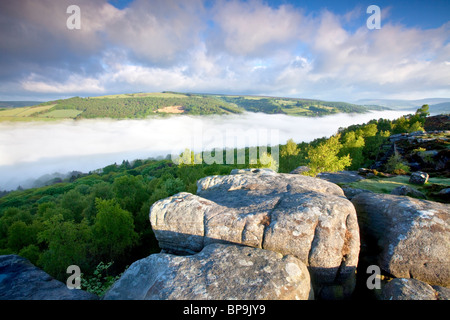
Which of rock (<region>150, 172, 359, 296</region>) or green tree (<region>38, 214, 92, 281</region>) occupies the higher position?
rock (<region>150, 172, 359, 296</region>)

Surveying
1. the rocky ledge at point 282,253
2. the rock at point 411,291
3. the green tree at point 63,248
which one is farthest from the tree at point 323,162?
the green tree at point 63,248

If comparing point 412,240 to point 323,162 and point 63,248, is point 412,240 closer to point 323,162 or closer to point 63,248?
point 63,248

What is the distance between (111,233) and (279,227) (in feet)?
88.5

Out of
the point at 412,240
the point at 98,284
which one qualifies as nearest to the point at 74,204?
the point at 98,284

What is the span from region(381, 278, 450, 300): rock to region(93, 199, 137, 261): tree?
29.1 metres

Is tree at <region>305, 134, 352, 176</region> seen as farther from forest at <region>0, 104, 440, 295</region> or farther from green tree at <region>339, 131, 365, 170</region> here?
green tree at <region>339, 131, 365, 170</region>

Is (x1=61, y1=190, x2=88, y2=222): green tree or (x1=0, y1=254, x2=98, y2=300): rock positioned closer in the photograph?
(x1=0, y1=254, x2=98, y2=300): rock

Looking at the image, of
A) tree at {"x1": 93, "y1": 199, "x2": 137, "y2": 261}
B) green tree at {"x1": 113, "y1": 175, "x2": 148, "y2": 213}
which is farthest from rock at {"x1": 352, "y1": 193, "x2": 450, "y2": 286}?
green tree at {"x1": 113, "y1": 175, "x2": 148, "y2": 213}

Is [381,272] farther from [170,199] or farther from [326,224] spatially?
[170,199]

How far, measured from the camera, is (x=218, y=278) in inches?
305

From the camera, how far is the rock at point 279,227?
30.7 ft

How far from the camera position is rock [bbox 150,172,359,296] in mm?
9367

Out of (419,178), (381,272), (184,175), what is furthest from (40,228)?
(419,178)
